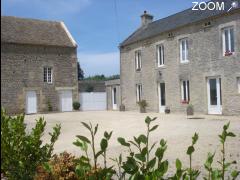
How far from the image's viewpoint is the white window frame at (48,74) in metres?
29.7

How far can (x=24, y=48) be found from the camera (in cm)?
2878

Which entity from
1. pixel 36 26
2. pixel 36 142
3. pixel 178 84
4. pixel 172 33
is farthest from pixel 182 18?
pixel 36 142

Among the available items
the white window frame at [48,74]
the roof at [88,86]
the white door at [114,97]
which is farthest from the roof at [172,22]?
the roof at [88,86]

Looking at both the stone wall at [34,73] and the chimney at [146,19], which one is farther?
the chimney at [146,19]

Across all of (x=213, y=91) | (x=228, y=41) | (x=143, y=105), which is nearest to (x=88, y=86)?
(x=143, y=105)

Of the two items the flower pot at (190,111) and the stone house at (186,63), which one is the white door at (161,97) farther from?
the flower pot at (190,111)

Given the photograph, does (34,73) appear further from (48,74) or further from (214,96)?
(214,96)

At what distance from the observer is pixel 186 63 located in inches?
845

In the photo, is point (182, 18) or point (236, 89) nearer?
point (236, 89)

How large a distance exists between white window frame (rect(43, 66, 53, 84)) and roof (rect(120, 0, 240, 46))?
6.88 meters

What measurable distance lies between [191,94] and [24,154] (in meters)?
17.4

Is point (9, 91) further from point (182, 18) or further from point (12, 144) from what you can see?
point (12, 144)

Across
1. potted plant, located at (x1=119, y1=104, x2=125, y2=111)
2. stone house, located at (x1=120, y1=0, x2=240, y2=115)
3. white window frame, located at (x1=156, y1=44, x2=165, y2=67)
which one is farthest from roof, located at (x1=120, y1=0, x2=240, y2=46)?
potted plant, located at (x1=119, y1=104, x2=125, y2=111)

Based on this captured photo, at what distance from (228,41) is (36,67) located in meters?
16.9
